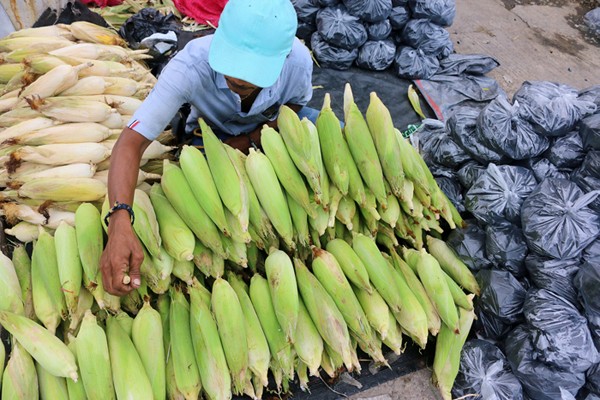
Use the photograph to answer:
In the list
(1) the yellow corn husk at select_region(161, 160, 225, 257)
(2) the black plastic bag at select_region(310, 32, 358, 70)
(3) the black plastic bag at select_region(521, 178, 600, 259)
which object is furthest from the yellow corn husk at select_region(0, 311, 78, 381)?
(2) the black plastic bag at select_region(310, 32, 358, 70)

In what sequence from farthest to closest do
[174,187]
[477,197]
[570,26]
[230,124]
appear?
[570,26] < [230,124] < [477,197] < [174,187]

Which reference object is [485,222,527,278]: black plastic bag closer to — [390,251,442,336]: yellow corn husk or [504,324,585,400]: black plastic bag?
[504,324,585,400]: black plastic bag

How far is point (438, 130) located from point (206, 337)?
1.84 meters

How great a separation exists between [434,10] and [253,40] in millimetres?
2560

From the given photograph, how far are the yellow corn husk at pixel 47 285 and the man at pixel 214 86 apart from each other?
0.89ft

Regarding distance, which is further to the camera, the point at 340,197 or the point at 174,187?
the point at 340,197

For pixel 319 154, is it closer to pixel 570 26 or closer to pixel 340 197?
pixel 340 197

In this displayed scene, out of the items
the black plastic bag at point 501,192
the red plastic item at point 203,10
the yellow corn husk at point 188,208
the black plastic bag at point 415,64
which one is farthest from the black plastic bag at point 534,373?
the red plastic item at point 203,10

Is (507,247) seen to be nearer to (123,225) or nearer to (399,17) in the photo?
(123,225)

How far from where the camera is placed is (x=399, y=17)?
12.6ft

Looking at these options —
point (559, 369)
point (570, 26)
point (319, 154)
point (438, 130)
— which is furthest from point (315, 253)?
point (570, 26)

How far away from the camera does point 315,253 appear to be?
6.63ft

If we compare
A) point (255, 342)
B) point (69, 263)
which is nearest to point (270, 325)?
point (255, 342)

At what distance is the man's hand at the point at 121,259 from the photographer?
160 cm
